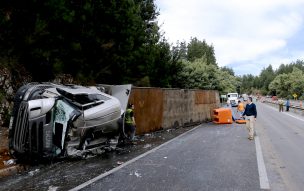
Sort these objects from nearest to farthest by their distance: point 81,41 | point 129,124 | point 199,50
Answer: point 129,124 < point 81,41 < point 199,50

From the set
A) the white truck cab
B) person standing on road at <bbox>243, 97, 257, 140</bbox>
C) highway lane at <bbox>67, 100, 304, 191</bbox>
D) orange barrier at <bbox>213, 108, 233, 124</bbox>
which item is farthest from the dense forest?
the white truck cab

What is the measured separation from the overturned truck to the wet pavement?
0.35m

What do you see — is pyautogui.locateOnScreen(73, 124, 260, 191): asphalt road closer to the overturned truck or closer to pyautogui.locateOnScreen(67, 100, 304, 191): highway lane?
pyautogui.locateOnScreen(67, 100, 304, 191): highway lane

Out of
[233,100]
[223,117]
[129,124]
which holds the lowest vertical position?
[223,117]

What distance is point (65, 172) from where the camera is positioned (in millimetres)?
8648

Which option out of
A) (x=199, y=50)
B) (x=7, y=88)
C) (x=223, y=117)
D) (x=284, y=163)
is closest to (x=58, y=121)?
(x=284, y=163)

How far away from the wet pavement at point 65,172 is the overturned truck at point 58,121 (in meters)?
0.35

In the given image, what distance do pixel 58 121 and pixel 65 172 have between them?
1602 millimetres

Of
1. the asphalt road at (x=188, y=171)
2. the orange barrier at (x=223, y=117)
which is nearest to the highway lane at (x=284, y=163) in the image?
the asphalt road at (x=188, y=171)

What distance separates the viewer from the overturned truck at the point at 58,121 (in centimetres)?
938

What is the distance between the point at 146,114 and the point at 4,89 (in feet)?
20.1

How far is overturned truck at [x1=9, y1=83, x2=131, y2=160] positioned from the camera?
9.38m

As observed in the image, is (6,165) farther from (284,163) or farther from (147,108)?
(147,108)

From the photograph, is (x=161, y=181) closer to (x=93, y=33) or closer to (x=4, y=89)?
(x=4, y=89)
